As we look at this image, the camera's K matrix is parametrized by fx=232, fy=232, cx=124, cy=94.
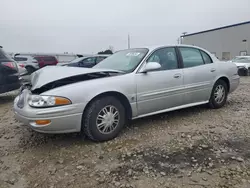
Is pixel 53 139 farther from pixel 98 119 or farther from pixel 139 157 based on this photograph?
pixel 139 157

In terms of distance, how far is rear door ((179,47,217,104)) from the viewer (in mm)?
4266

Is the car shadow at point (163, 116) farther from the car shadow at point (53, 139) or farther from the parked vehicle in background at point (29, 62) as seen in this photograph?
the parked vehicle in background at point (29, 62)

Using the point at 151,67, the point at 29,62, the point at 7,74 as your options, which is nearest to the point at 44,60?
the point at 29,62

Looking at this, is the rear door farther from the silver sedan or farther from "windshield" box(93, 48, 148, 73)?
"windshield" box(93, 48, 148, 73)

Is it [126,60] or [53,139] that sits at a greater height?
[126,60]

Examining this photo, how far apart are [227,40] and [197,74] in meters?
29.3

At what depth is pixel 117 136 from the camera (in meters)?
3.48

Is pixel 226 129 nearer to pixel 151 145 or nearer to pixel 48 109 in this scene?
pixel 151 145

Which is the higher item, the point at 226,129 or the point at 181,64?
the point at 181,64

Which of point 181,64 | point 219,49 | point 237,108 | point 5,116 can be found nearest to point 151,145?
point 181,64

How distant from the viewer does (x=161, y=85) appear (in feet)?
12.5

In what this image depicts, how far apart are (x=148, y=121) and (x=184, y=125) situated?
635 mm

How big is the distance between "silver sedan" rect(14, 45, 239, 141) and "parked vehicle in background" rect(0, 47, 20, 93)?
8.56 feet

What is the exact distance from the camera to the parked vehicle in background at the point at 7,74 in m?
5.78
